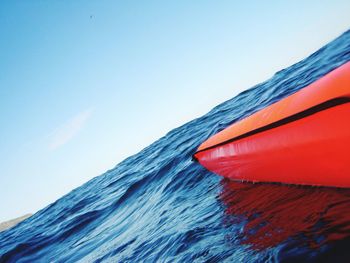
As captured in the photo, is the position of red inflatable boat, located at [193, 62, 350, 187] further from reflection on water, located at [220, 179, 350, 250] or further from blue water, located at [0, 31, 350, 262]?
blue water, located at [0, 31, 350, 262]

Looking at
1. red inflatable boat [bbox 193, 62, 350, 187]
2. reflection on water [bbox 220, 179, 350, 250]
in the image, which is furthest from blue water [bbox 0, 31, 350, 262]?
red inflatable boat [bbox 193, 62, 350, 187]

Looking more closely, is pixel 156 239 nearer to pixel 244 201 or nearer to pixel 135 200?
pixel 244 201

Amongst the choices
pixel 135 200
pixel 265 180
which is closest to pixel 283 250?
pixel 265 180

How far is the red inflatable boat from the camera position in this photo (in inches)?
81.0

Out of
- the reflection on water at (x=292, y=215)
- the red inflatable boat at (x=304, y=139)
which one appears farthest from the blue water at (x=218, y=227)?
the red inflatable boat at (x=304, y=139)

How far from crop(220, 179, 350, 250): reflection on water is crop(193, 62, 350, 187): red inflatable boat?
0.52ft

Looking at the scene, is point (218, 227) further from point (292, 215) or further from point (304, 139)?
point (304, 139)

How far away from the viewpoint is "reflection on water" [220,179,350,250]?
7.43 feet

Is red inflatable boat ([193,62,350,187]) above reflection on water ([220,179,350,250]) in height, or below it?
above

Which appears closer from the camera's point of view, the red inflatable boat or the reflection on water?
the red inflatable boat

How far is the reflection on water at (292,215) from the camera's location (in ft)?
7.43

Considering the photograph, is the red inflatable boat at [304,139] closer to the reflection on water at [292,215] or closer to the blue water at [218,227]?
the reflection on water at [292,215]

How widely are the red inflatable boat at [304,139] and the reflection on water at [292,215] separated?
158 millimetres

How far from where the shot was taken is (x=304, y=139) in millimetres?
2375
